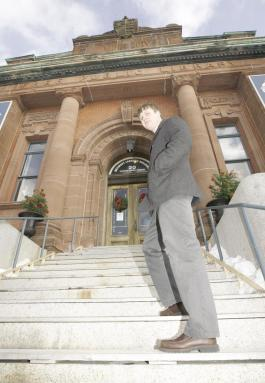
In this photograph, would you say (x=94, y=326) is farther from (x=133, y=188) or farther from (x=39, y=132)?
(x=39, y=132)

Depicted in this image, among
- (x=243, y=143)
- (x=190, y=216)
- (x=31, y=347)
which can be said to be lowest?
(x=31, y=347)

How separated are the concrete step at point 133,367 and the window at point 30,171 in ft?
25.0

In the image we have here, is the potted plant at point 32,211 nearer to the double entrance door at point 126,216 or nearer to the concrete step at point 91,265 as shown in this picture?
the concrete step at point 91,265

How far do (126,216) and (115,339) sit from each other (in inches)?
275

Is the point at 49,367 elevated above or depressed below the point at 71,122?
below

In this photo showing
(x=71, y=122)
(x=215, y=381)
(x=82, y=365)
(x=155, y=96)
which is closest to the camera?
(x=215, y=381)

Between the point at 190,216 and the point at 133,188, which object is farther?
the point at 133,188

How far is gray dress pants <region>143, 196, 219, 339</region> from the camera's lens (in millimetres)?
1347

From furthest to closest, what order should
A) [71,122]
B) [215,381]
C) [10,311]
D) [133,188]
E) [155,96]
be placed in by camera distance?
[155,96] → [133,188] → [71,122] → [10,311] → [215,381]

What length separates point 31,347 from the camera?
1745 mm

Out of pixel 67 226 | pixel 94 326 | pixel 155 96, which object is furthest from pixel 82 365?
pixel 155 96

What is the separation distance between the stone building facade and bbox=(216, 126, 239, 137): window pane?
0.09 feet

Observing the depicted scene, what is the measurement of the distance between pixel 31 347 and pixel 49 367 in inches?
17.4

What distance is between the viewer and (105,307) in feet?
7.20
